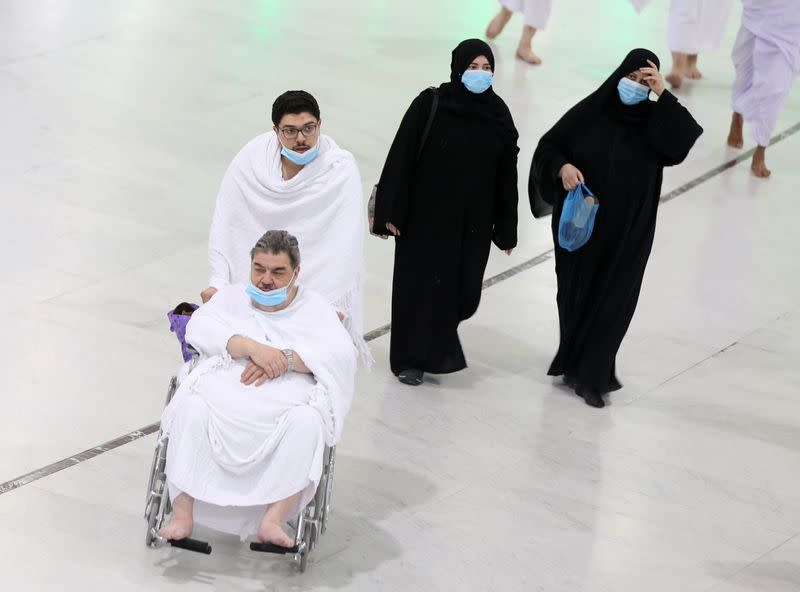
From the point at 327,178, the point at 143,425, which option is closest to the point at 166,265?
the point at 143,425

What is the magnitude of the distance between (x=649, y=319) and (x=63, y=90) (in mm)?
4014

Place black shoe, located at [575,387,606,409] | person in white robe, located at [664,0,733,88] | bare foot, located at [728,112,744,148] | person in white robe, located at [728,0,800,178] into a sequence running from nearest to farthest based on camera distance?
1. black shoe, located at [575,387,606,409]
2. person in white robe, located at [728,0,800,178]
3. bare foot, located at [728,112,744,148]
4. person in white robe, located at [664,0,733,88]

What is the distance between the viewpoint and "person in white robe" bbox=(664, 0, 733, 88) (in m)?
10.0

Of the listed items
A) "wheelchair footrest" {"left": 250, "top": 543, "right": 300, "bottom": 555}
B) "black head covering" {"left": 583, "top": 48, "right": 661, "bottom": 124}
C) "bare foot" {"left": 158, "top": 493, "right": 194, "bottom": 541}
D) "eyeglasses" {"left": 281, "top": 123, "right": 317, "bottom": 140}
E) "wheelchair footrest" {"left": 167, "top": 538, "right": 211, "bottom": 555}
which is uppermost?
"black head covering" {"left": 583, "top": 48, "right": 661, "bottom": 124}

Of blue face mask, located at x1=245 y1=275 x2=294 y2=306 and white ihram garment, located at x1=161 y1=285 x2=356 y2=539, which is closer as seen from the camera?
white ihram garment, located at x1=161 y1=285 x2=356 y2=539

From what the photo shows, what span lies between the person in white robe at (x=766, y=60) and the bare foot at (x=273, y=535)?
5016mm

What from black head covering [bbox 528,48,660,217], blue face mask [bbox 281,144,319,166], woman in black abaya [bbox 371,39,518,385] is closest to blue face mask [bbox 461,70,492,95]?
woman in black abaya [bbox 371,39,518,385]

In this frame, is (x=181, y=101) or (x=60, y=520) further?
(x=181, y=101)

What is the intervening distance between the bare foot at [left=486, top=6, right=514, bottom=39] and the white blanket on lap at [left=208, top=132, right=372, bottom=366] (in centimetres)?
577

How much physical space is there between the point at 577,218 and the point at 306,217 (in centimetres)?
116

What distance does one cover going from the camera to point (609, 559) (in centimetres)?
509

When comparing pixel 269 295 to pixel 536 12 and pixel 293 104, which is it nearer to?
pixel 293 104

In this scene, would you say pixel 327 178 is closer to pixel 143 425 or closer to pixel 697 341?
pixel 143 425

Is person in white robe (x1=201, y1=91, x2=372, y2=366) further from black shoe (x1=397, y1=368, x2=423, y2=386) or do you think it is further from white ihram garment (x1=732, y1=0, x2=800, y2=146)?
white ihram garment (x1=732, y1=0, x2=800, y2=146)
